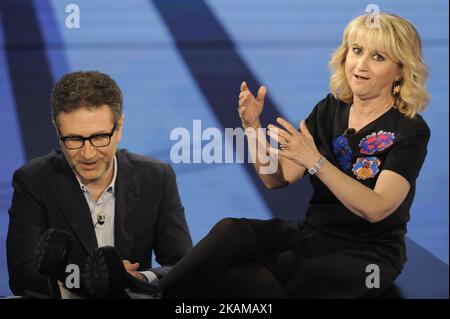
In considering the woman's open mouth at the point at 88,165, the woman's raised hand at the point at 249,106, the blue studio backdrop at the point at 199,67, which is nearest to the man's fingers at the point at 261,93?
the woman's raised hand at the point at 249,106

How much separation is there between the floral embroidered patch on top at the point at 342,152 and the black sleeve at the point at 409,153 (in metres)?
0.14

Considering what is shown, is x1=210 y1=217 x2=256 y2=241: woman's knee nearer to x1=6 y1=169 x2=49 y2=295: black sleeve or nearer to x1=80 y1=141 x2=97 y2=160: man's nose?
x1=80 y1=141 x2=97 y2=160: man's nose

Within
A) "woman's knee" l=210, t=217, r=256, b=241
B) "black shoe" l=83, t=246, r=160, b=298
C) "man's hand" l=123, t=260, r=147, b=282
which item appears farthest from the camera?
"man's hand" l=123, t=260, r=147, b=282

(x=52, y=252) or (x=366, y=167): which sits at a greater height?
(x=366, y=167)

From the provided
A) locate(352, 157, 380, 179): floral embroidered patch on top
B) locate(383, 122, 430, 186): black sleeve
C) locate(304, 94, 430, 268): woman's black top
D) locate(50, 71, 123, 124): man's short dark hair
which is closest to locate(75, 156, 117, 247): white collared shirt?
locate(50, 71, 123, 124): man's short dark hair

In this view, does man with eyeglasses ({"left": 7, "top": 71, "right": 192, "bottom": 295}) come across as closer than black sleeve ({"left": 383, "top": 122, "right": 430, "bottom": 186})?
No

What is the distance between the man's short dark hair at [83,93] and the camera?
279cm

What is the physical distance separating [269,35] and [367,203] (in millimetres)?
Result: 1030

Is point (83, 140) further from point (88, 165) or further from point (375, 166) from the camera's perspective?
point (375, 166)

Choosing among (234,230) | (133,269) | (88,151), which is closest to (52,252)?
(133,269)

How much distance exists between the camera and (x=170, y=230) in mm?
2881

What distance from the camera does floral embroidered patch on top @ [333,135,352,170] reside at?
2.76m

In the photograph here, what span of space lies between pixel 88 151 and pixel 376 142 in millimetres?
986

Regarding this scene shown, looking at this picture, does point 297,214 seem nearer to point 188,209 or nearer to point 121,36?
point 188,209
